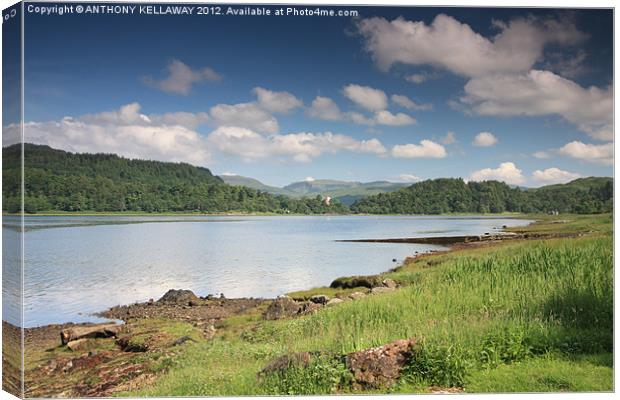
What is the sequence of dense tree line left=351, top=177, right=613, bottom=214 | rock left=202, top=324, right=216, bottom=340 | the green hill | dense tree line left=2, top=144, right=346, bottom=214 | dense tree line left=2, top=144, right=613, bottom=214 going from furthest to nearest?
the green hill, rock left=202, top=324, right=216, bottom=340, dense tree line left=351, top=177, right=613, bottom=214, dense tree line left=2, top=144, right=613, bottom=214, dense tree line left=2, top=144, right=346, bottom=214

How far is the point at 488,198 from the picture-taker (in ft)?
29.6

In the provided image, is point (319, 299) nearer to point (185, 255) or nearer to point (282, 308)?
point (282, 308)

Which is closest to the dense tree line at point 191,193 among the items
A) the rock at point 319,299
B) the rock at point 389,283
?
the rock at point 389,283

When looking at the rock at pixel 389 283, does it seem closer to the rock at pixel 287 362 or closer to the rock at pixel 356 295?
the rock at pixel 356 295

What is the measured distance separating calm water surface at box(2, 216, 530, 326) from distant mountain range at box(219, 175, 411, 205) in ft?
2.05

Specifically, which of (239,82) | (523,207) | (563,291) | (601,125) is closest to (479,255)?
(523,207)

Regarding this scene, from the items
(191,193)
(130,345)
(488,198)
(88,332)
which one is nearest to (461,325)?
(488,198)

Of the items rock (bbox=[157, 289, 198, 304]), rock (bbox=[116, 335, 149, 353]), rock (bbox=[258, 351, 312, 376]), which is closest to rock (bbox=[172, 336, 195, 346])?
rock (bbox=[116, 335, 149, 353])

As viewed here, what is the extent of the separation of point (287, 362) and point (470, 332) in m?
2.40

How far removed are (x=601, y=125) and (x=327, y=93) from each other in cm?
421

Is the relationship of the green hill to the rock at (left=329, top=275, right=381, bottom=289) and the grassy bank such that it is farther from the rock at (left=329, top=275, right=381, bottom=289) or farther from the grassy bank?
the grassy bank

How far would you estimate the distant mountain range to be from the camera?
8.97m

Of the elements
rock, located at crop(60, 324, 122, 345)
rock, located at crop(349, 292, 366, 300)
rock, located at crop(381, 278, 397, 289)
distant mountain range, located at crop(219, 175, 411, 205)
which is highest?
distant mountain range, located at crop(219, 175, 411, 205)

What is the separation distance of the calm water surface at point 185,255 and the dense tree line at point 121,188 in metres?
0.25
